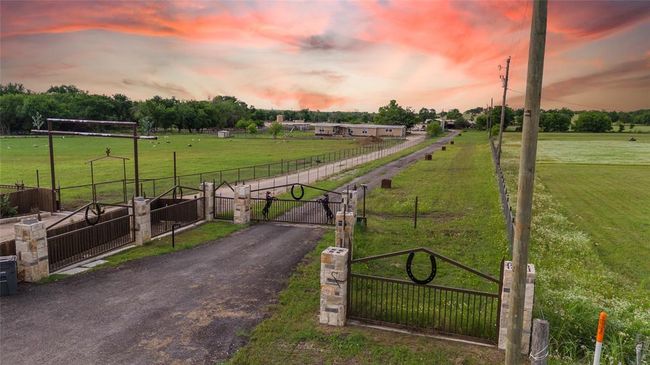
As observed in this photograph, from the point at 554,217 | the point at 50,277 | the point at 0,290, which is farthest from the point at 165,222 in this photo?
the point at 554,217

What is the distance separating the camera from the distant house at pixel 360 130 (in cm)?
12244

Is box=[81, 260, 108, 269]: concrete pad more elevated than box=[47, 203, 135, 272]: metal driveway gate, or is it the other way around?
box=[47, 203, 135, 272]: metal driveway gate

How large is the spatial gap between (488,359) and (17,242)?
12.6 m

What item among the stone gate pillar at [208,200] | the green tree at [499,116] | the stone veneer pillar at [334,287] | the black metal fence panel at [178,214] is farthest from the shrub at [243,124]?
the stone veneer pillar at [334,287]

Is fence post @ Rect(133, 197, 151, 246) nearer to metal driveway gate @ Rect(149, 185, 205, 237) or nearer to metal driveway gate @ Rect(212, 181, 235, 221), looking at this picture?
metal driveway gate @ Rect(149, 185, 205, 237)

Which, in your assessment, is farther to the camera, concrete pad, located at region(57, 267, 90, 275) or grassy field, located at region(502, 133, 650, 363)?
concrete pad, located at region(57, 267, 90, 275)

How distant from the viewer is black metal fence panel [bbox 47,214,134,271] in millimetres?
13727

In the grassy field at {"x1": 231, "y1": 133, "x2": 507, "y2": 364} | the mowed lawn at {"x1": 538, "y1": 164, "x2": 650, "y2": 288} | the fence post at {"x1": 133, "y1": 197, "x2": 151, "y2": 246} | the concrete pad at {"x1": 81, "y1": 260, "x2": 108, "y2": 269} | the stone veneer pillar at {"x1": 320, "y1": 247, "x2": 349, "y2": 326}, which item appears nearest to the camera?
the grassy field at {"x1": 231, "y1": 133, "x2": 507, "y2": 364}

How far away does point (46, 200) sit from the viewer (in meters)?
23.2

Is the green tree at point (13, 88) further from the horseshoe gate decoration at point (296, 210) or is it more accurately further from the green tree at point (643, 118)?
the green tree at point (643, 118)

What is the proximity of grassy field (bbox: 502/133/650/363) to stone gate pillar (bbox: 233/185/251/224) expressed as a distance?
1221 centimetres

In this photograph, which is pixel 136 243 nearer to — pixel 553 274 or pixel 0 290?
pixel 0 290

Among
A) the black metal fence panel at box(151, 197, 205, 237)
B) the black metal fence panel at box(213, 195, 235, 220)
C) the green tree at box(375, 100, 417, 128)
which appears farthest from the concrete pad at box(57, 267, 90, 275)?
the green tree at box(375, 100, 417, 128)

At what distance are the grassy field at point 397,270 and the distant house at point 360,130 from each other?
296 feet
